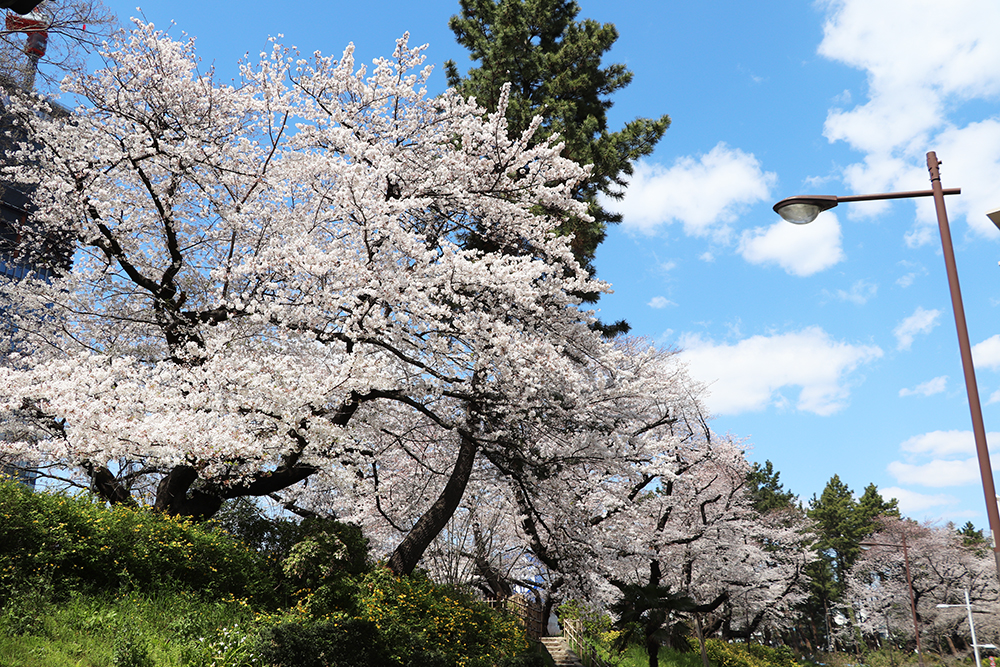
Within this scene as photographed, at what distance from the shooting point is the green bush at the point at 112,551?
9.56 metres

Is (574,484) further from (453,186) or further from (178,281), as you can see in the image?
(178,281)

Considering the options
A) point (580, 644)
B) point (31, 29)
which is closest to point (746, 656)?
point (580, 644)

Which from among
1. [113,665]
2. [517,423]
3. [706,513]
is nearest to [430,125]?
[517,423]

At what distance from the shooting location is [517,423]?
1489cm

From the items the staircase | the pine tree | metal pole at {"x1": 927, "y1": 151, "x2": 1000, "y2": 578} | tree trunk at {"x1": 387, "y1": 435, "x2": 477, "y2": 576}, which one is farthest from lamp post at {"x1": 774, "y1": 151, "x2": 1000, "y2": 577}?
the pine tree

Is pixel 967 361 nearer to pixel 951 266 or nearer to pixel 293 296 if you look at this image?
pixel 951 266

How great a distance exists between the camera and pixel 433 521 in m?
15.5

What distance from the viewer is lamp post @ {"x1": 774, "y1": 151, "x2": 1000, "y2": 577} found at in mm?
6262

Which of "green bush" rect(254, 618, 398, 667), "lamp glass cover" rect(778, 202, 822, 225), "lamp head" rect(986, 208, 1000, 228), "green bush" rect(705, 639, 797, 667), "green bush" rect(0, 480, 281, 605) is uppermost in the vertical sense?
"lamp glass cover" rect(778, 202, 822, 225)

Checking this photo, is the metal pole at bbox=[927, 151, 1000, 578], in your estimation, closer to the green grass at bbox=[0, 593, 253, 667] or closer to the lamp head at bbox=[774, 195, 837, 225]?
the lamp head at bbox=[774, 195, 837, 225]

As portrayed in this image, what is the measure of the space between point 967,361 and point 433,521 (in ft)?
37.9

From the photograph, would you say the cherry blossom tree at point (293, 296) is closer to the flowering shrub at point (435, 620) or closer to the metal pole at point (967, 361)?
the flowering shrub at point (435, 620)

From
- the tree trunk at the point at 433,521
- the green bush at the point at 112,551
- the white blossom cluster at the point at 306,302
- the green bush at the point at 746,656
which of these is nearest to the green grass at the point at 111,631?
the green bush at the point at 112,551

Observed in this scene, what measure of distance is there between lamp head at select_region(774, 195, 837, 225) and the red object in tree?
11.9 m
